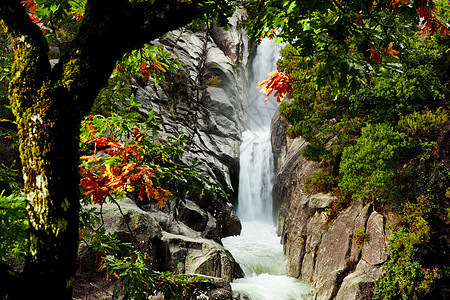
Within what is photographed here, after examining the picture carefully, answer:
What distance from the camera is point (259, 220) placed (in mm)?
20703

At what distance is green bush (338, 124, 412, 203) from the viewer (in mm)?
7621

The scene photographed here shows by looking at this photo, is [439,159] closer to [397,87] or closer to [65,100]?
[397,87]

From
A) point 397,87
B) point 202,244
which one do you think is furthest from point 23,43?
point 397,87

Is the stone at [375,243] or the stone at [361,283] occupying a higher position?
the stone at [375,243]

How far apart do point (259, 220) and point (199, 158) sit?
7.28 m

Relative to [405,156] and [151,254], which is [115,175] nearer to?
[151,254]

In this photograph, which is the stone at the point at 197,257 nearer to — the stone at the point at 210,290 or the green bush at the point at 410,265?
the stone at the point at 210,290

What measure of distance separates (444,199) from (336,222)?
323 cm

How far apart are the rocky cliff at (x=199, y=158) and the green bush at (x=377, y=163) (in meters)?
4.77

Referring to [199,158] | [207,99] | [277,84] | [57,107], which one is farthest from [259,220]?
[57,107]

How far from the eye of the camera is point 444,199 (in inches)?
296

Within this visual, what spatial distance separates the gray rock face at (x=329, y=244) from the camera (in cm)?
775

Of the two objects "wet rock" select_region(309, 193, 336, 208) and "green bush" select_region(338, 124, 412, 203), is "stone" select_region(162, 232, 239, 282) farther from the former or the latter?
"green bush" select_region(338, 124, 412, 203)

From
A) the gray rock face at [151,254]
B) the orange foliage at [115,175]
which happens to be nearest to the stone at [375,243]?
the gray rock face at [151,254]
